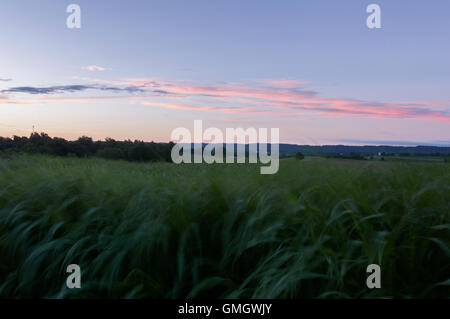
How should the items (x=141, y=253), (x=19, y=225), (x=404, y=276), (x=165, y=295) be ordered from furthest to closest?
(x=19, y=225), (x=141, y=253), (x=165, y=295), (x=404, y=276)

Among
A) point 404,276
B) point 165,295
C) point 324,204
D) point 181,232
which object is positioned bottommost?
point 165,295

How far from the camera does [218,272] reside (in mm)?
2490

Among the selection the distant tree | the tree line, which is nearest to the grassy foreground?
the distant tree

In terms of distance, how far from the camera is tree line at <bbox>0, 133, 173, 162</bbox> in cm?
1048

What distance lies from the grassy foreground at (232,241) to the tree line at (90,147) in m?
6.97

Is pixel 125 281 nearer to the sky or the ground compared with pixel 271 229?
nearer to the ground

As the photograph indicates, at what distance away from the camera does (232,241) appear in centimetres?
257

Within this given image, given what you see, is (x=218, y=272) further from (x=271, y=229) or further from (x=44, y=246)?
(x=44, y=246)
